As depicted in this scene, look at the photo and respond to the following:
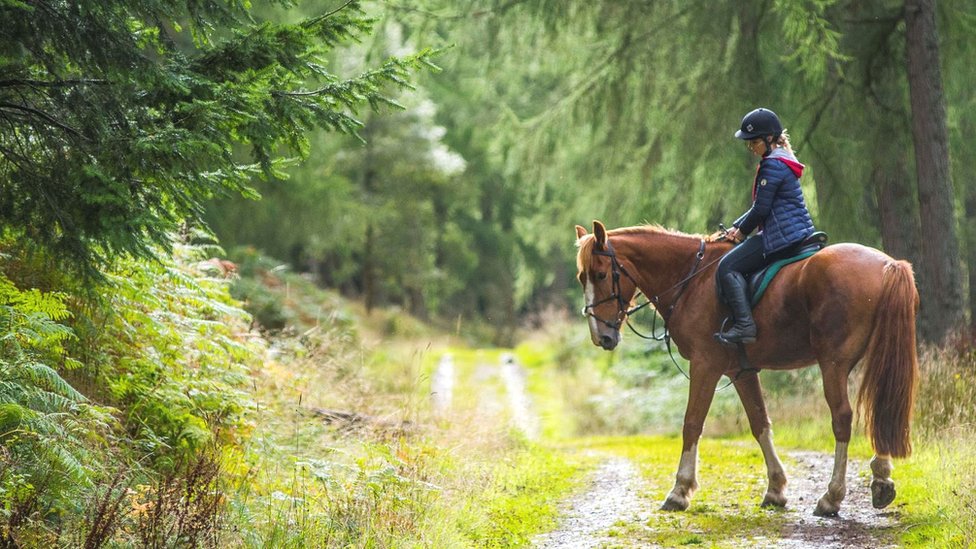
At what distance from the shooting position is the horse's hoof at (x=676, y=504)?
25.1 feet

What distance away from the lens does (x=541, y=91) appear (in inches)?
1357

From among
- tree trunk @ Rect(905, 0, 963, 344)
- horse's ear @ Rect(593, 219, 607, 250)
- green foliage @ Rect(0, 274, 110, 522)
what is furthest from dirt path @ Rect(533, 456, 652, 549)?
tree trunk @ Rect(905, 0, 963, 344)

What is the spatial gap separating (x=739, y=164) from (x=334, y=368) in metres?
6.48

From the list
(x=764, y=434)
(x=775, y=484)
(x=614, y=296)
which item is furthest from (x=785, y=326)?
(x=614, y=296)

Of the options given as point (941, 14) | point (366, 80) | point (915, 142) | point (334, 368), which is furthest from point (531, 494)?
point (941, 14)

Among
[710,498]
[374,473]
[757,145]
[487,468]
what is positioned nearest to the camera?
[374,473]

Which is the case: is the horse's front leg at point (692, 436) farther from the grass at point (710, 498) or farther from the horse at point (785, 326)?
the grass at point (710, 498)

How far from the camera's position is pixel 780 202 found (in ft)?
24.9

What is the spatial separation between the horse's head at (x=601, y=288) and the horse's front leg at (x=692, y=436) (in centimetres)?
77

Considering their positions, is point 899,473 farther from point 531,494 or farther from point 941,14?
point 941,14

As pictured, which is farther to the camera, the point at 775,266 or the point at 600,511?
the point at 600,511

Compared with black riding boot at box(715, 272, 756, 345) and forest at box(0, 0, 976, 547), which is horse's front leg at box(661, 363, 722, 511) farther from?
black riding boot at box(715, 272, 756, 345)

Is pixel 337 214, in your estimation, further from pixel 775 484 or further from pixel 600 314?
pixel 775 484

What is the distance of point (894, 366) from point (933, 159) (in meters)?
4.94
